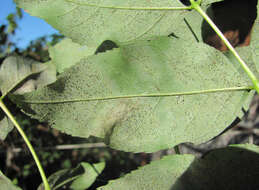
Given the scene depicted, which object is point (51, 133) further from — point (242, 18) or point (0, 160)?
point (242, 18)

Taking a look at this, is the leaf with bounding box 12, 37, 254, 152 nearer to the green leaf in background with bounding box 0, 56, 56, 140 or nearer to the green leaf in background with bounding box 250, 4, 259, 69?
the green leaf in background with bounding box 250, 4, 259, 69

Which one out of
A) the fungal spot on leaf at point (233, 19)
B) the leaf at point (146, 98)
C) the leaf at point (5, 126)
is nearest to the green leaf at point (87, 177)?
the leaf at point (5, 126)

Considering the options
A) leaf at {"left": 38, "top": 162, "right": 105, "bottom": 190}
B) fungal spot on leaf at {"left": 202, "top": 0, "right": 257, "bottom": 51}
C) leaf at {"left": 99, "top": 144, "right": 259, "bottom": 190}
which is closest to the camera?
leaf at {"left": 99, "top": 144, "right": 259, "bottom": 190}

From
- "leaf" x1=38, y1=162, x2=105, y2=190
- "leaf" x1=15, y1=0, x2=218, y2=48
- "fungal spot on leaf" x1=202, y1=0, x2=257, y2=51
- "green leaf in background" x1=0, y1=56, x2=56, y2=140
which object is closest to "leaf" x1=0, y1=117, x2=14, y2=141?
"green leaf in background" x1=0, y1=56, x2=56, y2=140

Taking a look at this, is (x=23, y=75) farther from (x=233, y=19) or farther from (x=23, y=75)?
(x=233, y=19)

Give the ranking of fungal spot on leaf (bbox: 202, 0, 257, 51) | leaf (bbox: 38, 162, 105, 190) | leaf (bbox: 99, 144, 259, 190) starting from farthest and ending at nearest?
leaf (bbox: 38, 162, 105, 190), fungal spot on leaf (bbox: 202, 0, 257, 51), leaf (bbox: 99, 144, 259, 190)

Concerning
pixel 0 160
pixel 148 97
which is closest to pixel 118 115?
pixel 148 97
